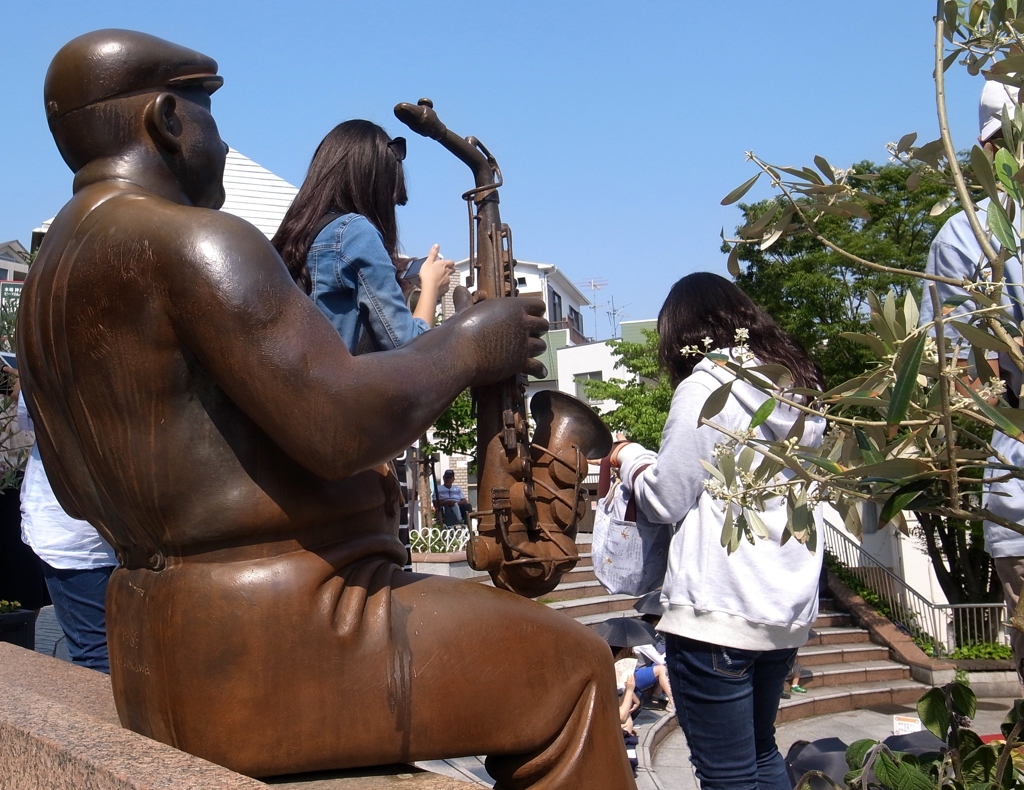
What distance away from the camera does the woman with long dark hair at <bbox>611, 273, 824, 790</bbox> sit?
3.12 m

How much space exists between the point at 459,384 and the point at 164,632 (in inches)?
27.5

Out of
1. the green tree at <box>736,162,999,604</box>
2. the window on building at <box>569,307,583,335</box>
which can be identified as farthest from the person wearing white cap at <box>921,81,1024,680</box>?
the window on building at <box>569,307,583,335</box>

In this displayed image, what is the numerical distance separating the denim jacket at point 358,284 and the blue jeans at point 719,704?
1373 millimetres

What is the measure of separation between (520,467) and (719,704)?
1.39 metres

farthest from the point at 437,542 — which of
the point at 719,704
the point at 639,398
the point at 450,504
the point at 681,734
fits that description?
the point at 450,504

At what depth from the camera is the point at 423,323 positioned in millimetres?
2893

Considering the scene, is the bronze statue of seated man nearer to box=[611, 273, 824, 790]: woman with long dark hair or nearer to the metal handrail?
box=[611, 273, 824, 790]: woman with long dark hair

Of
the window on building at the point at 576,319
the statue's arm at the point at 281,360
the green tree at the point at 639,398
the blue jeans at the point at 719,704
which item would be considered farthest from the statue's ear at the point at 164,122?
the window on building at the point at 576,319

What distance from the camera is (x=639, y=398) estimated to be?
32469mm

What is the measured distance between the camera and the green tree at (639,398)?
104ft

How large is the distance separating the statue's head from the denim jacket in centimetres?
64

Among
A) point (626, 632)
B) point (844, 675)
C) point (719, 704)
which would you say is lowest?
point (844, 675)

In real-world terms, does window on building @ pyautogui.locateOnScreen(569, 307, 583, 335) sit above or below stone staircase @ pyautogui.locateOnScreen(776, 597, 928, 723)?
above

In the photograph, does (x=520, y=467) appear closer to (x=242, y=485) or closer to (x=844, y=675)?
(x=242, y=485)
